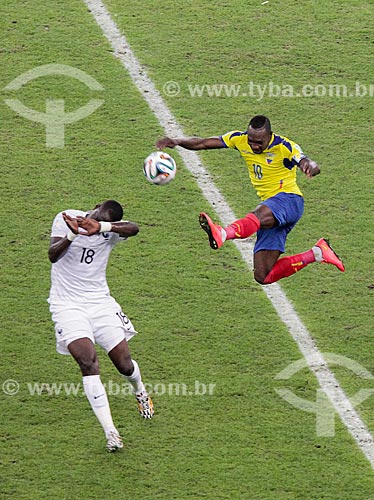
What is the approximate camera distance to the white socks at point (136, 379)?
10805 millimetres

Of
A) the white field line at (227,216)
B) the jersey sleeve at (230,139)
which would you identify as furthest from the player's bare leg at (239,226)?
the white field line at (227,216)

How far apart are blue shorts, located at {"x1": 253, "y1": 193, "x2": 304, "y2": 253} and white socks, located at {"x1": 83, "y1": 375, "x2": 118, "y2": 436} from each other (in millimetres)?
2446

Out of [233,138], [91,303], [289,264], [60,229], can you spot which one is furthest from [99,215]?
[289,264]

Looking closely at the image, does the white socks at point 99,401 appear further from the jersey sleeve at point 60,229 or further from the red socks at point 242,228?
the red socks at point 242,228

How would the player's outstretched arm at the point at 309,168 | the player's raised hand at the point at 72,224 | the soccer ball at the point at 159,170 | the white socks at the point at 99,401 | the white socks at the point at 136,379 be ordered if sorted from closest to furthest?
the player's raised hand at the point at 72,224 → the white socks at the point at 99,401 → the white socks at the point at 136,379 → the player's outstretched arm at the point at 309,168 → the soccer ball at the point at 159,170

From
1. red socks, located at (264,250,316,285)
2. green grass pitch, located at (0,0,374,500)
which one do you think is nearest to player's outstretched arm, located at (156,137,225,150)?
red socks, located at (264,250,316,285)

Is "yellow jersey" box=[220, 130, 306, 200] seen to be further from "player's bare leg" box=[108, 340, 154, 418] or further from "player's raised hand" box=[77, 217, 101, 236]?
"player's bare leg" box=[108, 340, 154, 418]

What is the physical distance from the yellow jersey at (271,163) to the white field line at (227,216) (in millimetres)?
1155

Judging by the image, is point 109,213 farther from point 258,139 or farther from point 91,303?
point 258,139

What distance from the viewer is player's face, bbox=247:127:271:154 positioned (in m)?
11.7

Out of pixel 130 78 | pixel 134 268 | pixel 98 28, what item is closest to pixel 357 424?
pixel 134 268

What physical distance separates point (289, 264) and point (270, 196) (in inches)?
25.1

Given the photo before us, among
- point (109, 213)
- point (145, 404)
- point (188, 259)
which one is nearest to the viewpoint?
point (109, 213)

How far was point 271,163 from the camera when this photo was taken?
1202 cm
